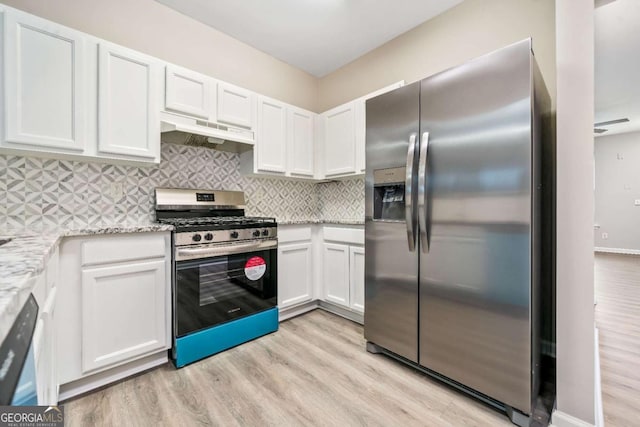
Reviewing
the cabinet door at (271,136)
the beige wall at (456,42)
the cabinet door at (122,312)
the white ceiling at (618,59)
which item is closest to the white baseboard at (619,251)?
the white ceiling at (618,59)

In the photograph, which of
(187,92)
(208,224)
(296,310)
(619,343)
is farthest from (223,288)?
(619,343)

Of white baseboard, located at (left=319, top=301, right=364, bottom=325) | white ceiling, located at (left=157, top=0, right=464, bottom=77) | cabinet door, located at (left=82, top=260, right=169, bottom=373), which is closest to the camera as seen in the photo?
cabinet door, located at (left=82, top=260, right=169, bottom=373)

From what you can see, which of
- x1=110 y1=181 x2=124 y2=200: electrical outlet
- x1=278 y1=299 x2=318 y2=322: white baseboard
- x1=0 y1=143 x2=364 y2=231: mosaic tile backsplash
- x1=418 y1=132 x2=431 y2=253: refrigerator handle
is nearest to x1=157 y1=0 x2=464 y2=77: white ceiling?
x1=0 y1=143 x2=364 y2=231: mosaic tile backsplash

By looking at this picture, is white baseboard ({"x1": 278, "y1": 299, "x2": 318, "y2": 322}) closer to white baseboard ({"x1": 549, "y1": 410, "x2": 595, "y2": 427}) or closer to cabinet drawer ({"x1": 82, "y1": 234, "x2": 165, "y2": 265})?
cabinet drawer ({"x1": 82, "y1": 234, "x2": 165, "y2": 265})

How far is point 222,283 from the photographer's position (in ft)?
6.87

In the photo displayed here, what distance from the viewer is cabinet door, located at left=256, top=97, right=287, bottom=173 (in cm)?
266

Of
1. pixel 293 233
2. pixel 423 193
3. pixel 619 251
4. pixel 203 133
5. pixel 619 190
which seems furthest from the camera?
pixel 619 251

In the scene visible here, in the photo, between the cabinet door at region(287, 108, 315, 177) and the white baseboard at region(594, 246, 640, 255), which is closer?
the cabinet door at region(287, 108, 315, 177)

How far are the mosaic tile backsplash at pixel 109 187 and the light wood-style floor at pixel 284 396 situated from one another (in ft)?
3.71

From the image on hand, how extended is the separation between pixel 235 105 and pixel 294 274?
164 cm

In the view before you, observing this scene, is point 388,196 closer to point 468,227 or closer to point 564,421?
point 468,227

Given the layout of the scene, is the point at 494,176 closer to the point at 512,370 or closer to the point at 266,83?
the point at 512,370

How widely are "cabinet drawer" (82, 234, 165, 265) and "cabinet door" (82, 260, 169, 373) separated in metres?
0.05

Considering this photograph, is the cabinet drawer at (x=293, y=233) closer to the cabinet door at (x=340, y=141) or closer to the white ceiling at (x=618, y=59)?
the cabinet door at (x=340, y=141)
